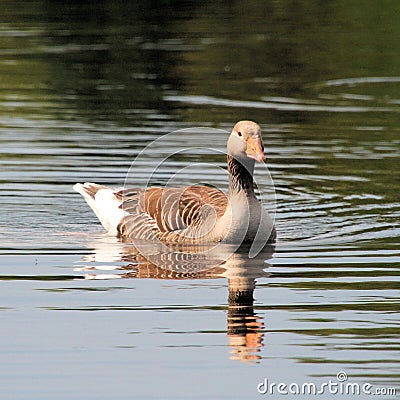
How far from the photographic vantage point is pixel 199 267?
12.3m

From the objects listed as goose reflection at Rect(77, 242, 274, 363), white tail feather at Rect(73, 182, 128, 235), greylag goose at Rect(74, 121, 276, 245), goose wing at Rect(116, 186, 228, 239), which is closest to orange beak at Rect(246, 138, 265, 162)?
greylag goose at Rect(74, 121, 276, 245)

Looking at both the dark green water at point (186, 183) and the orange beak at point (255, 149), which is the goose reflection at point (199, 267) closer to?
the dark green water at point (186, 183)

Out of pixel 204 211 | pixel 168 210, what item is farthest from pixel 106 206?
pixel 204 211

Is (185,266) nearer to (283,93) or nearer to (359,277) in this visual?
(359,277)

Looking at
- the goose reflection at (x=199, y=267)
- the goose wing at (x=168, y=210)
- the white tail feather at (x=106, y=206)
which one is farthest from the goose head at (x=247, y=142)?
the white tail feather at (x=106, y=206)

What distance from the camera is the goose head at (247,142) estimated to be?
1271cm

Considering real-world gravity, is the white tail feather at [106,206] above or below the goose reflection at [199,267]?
above

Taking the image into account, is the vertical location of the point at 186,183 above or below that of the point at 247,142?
above

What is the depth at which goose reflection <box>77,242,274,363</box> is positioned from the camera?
34.4 feet

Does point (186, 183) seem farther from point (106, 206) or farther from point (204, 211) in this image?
point (204, 211)

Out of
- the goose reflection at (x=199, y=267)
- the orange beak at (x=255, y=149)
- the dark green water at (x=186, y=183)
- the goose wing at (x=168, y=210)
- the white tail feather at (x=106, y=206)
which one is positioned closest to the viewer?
the dark green water at (x=186, y=183)

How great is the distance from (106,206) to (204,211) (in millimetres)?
1333

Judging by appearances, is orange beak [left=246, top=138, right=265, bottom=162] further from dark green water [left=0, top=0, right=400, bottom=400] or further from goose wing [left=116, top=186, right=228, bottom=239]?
dark green water [left=0, top=0, right=400, bottom=400]

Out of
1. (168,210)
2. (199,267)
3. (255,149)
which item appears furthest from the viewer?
(168,210)
